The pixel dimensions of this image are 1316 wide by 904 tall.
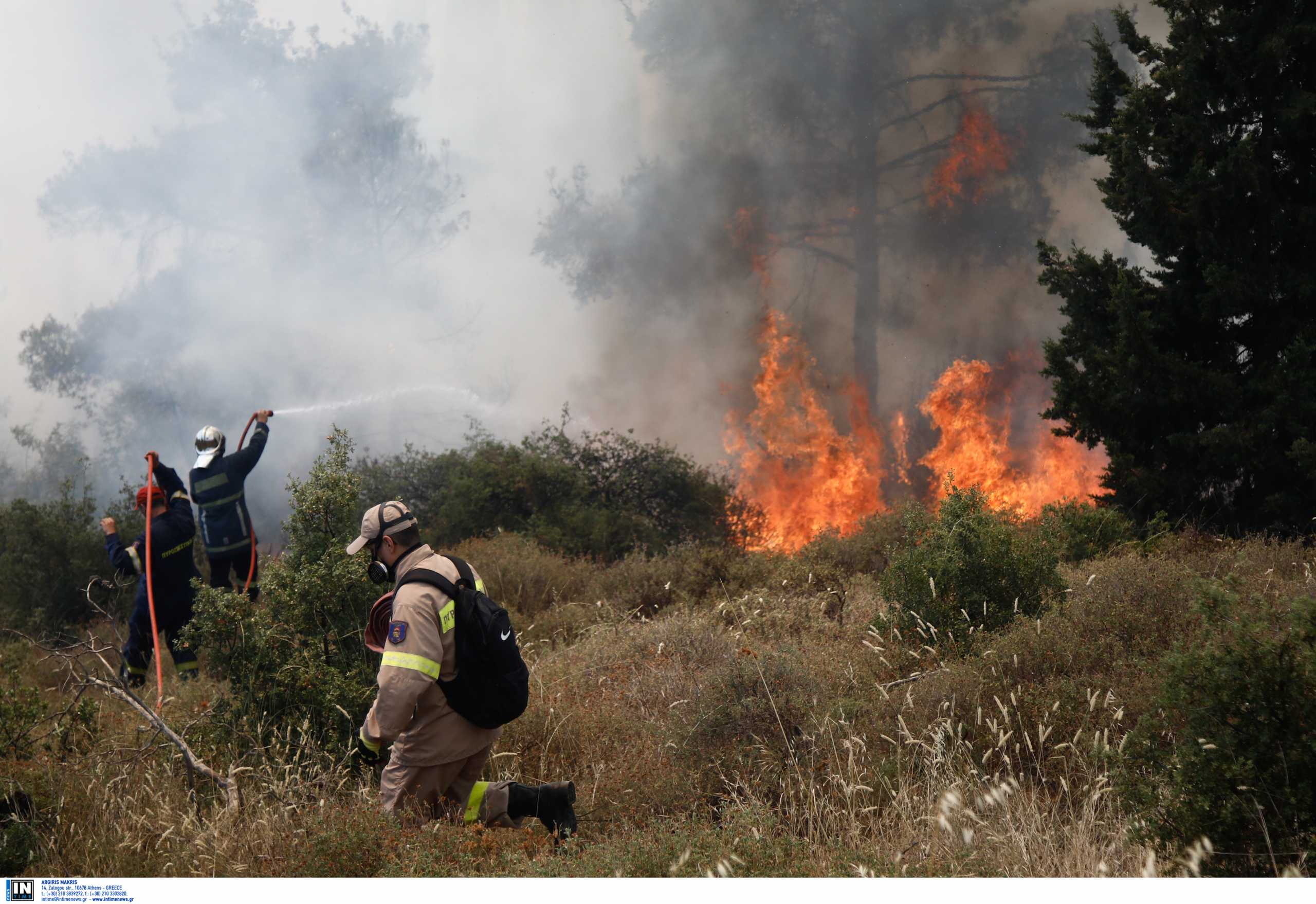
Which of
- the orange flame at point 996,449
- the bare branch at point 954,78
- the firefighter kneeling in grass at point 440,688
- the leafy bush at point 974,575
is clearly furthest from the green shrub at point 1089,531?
the bare branch at point 954,78

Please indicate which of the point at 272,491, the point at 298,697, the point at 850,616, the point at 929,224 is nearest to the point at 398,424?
the point at 272,491

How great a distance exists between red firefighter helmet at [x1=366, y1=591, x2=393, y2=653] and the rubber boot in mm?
888

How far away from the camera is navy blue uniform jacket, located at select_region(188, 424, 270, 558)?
911 cm

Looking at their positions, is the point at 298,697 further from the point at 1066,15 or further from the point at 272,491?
the point at 1066,15

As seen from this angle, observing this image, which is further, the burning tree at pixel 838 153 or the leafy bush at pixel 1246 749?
the burning tree at pixel 838 153

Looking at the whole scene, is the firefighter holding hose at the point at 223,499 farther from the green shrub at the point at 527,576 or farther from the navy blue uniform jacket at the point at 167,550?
the green shrub at the point at 527,576

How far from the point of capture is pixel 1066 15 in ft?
60.7

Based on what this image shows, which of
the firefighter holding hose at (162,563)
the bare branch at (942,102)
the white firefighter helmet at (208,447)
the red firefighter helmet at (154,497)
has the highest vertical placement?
the bare branch at (942,102)

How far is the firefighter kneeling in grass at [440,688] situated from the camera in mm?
3645

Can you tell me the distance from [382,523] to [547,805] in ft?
4.73

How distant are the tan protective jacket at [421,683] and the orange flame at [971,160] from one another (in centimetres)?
1736

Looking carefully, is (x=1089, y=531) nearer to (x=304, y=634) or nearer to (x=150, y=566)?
(x=304, y=634)

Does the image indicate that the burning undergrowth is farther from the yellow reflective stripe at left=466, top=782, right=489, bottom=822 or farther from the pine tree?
the yellow reflective stripe at left=466, top=782, right=489, bottom=822

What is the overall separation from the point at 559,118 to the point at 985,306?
977cm
